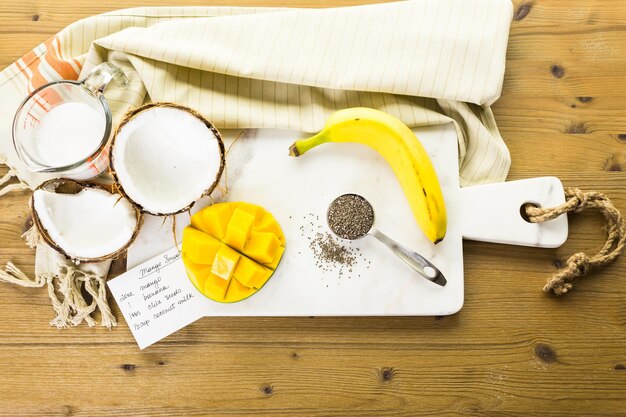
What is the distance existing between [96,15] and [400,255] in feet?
2.52

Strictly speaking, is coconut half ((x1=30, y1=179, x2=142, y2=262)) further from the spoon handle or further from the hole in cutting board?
the hole in cutting board

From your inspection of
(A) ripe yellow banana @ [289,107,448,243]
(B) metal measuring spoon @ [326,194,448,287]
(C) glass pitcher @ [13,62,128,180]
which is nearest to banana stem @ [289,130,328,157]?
(A) ripe yellow banana @ [289,107,448,243]

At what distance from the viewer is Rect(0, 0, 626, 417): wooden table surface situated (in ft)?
3.18

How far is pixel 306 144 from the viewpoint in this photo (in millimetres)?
965

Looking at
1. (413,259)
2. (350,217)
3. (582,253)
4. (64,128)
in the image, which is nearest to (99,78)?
(64,128)

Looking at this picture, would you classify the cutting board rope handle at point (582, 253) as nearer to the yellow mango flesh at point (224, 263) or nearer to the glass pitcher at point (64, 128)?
the yellow mango flesh at point (224, 263)

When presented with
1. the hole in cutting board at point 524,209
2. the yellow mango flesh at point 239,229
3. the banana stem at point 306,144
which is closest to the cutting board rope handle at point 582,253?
the hole in cutting board at point 524,209

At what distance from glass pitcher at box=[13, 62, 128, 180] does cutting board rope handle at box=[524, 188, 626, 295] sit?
0.80 meters

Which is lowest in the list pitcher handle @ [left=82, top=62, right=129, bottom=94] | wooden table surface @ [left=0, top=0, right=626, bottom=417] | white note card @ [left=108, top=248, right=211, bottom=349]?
wooden table surface @ [left=0, top=0, right=626, bottom=417]

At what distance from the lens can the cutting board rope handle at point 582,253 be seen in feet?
3.10

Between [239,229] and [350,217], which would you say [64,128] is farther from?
[350,217]

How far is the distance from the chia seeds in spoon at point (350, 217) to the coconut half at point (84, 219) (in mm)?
356

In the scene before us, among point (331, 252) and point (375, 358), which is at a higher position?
point (331, 252)

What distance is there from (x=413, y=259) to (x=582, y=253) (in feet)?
1.03
